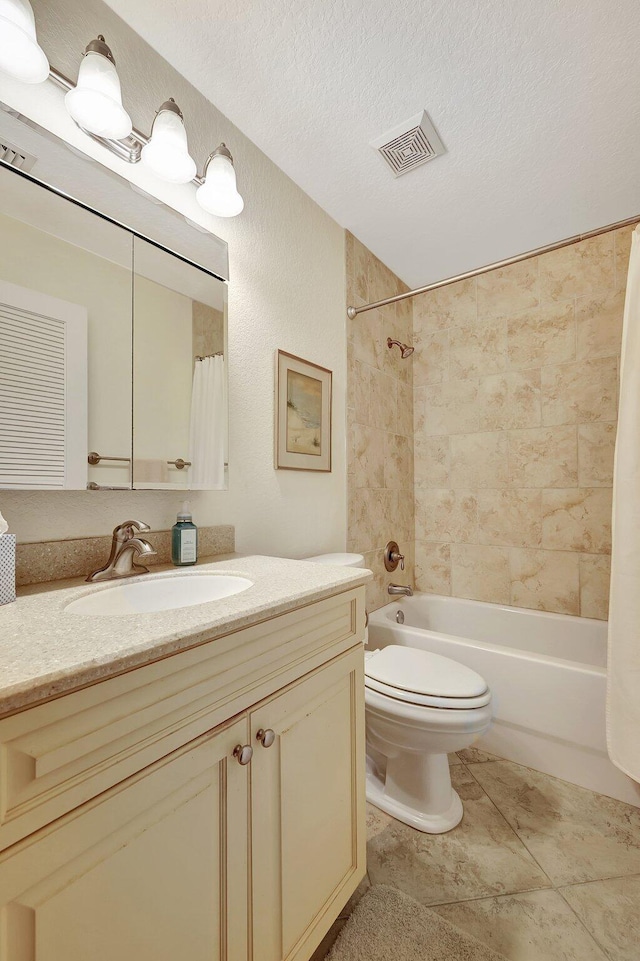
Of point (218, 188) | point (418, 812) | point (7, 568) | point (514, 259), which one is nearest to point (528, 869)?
point (418, 812)

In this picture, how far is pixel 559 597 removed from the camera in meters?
2.06

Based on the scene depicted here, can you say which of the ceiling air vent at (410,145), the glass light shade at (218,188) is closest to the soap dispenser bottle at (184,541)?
the glass light shade at (218,188)

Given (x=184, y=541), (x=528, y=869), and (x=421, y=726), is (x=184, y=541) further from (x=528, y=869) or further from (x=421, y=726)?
(x=528, y=869)

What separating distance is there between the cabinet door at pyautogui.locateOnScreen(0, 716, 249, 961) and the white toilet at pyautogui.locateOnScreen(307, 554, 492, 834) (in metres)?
0.71

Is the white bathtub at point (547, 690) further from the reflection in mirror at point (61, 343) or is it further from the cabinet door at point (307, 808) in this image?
the reflection in mirror at point (61, 343)

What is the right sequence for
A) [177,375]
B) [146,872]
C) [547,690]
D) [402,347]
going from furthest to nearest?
1. [402,347]
2. [547,690]
3. [177,375]
4. [146,872]

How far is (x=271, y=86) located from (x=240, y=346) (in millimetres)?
788

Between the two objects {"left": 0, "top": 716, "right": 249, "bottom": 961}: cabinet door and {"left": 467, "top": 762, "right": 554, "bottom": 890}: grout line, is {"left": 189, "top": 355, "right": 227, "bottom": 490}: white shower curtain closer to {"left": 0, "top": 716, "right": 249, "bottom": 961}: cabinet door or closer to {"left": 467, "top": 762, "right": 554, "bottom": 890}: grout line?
{"left": 0, "top": 716, "right": 249, "bottom": 961}: cabinet door

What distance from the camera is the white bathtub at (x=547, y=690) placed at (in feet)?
4.85

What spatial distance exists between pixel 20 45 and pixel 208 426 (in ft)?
2.82

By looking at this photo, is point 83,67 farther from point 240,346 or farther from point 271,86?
point 240,346

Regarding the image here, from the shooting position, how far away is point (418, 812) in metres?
1.36

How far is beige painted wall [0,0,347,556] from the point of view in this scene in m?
0.96

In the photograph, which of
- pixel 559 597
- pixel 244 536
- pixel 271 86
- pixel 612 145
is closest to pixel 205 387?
pixel 244 536
